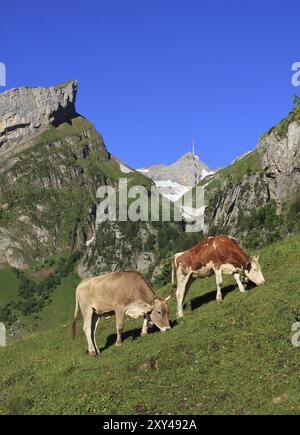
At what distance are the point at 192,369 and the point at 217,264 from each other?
369 inches

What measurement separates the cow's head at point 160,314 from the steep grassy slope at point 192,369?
0.49 meters

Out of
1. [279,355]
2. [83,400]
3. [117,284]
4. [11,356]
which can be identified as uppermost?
[117,284]

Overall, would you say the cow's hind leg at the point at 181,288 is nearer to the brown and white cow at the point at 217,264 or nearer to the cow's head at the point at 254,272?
the brown and white cow at the point at 217,264

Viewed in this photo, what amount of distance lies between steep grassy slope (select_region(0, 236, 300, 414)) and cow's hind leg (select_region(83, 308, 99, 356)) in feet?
1.90

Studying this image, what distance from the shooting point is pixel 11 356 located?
3525 centimetres

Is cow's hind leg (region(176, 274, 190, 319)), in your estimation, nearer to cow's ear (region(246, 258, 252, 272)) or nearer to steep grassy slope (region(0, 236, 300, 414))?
steep grassy slope (region(0, 236, 300, 414))

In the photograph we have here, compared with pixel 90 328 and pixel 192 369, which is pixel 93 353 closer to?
pixel 90 328

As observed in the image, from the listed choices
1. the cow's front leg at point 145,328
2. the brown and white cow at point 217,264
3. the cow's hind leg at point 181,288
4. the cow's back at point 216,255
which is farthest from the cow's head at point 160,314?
the cow's back at point 216,255

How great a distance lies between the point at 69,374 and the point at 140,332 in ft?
18.0

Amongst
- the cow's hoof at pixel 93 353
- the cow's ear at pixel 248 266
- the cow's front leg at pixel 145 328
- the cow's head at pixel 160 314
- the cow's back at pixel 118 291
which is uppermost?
the cow's ear at pixel 248 266

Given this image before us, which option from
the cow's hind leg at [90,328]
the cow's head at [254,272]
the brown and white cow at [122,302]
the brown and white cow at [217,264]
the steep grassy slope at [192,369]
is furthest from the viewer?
the cow's head at [254,272]

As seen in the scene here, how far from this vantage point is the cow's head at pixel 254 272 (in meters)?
29.4
